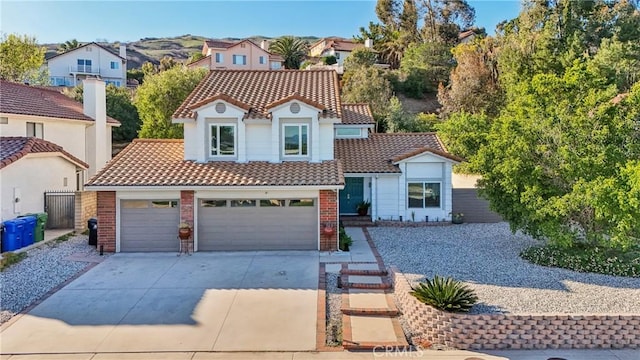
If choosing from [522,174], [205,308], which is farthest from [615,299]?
[205,308]

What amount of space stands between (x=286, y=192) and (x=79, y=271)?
23.5 ft

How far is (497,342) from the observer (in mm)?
9008

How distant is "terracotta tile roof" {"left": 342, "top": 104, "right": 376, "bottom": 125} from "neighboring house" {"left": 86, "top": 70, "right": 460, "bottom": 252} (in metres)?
3.44

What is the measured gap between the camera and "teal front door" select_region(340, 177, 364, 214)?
22.6 meters

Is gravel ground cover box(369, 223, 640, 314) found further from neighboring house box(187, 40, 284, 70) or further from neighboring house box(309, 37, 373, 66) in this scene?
neighboring house box(309, 37, 373, 66)

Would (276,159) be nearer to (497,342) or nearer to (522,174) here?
(522,174)

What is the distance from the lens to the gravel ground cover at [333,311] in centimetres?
928

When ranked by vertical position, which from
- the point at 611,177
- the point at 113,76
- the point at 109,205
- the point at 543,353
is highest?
the point at 113,76

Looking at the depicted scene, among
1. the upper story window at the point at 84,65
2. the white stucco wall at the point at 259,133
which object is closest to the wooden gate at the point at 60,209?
the white stucco wall at the point at 259,133

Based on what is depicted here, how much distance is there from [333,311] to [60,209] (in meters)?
15.7

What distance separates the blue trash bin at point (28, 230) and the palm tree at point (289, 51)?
2100 inches

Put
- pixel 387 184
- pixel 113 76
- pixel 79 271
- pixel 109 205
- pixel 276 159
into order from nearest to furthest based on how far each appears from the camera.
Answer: pixel 79 271 < pixel 109 205 < pixel 276 159 < pixel 387 184 < pixel 113 76

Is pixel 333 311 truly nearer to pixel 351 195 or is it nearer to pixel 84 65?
pixel 351 195

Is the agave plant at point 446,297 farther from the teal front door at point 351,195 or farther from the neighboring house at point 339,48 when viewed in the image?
the neighboring house at point 339,48
